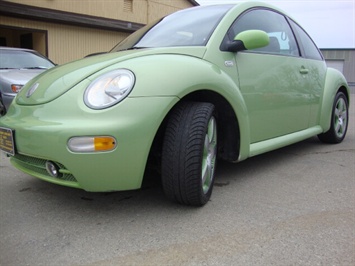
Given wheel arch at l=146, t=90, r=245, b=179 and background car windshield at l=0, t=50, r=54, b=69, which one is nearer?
wheel arch at l=146, t=90, r=245, b=179

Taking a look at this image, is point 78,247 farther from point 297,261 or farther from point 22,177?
point 22,177

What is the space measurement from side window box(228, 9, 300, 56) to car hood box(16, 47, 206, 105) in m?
0.64

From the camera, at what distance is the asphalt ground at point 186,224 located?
196 cm

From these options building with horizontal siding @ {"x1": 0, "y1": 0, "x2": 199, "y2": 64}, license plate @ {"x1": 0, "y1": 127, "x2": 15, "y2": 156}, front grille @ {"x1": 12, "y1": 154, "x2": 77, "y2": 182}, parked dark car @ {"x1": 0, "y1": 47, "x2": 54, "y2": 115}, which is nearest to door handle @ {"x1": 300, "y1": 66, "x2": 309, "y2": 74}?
front grille @ {"x1": 12, "y1": 154, "x2": 77, "y2": 182}

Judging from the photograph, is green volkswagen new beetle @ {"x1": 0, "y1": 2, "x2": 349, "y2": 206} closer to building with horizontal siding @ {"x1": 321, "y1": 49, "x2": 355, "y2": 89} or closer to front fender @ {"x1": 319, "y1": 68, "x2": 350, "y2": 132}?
front fender @ {"x1": 319, "y1": 68, "x2": 350, "y2": 132}

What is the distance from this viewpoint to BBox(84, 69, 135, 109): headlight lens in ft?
7.21

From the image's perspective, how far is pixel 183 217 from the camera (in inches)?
95.1

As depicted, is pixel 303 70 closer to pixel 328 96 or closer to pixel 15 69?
pixel 328 96

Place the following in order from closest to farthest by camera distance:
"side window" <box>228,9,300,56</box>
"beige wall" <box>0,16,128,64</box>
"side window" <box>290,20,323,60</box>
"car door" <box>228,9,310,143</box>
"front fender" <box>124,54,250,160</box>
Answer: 1. "front fender" <box>124,54,250,160</box>
2. "car door" <box>228,9,310,143</box>
3. "side window" <box>228,9,300,56</box>
4. "side window" <box>290,20,323,60</box>
5. "beige wall" <box>0,16,128,64</box>

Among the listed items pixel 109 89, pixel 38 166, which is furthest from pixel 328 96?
pixel 38 166

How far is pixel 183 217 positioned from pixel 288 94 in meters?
1.73

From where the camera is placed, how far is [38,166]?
236 centimetres

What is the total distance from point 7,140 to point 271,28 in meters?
2.59

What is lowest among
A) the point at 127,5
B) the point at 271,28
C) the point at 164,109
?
the point at 164,109
